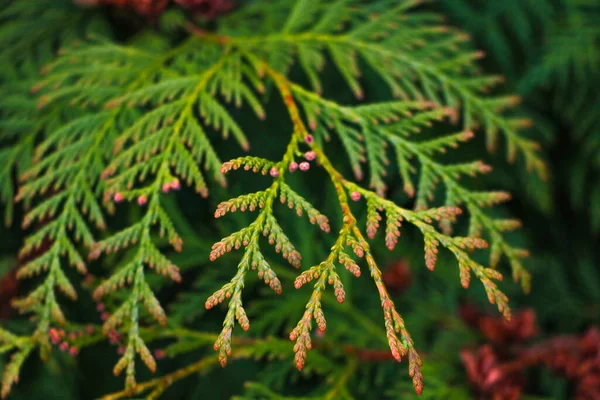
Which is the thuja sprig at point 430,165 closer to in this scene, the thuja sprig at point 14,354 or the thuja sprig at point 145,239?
the thuja sprig at point 145,239

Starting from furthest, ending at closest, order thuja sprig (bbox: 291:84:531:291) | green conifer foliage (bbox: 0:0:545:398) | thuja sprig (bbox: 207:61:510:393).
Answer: thuja sprig (bbox: 291:84:531:291) < green conifer foliage (bbox: 0:0:545:398) < thuja sprig (bbox: 207:61:510:393)

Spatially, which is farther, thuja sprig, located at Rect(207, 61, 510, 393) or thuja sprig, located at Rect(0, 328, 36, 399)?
thuja sprig, located at Rect(0, 328, 36, 399)

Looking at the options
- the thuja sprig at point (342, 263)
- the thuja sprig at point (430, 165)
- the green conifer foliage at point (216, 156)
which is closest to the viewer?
the thuja sprig at point (342, 263)

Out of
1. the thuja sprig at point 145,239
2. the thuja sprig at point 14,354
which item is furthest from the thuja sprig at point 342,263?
the thuja sprig at point 14,354

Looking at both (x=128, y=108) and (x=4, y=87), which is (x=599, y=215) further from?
(x=4, y=87)

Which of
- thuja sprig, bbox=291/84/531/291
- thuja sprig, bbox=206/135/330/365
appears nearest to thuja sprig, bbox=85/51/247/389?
thuja sprig, bbox=206/135/330/365

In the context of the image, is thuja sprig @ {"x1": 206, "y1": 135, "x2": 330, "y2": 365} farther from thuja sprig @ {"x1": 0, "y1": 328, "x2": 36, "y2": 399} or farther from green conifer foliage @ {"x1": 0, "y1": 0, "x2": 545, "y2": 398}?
thuja sprig @ {"x1": 0, "y1": 328, "x2": 36, "y2": 399}

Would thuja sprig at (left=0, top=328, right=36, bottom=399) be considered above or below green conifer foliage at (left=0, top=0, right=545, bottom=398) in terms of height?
below

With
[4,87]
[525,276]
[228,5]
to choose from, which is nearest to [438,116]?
[525,276]

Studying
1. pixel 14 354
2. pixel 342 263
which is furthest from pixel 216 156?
pixel 14 354

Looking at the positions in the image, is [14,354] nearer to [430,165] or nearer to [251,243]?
[251,243]

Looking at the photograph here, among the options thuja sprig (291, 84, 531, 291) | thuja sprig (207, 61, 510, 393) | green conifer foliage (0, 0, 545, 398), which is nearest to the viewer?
thuja sprig (207, 61, 510, 393)

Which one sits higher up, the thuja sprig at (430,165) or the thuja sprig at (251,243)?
the thuja sprig at (251,243)
